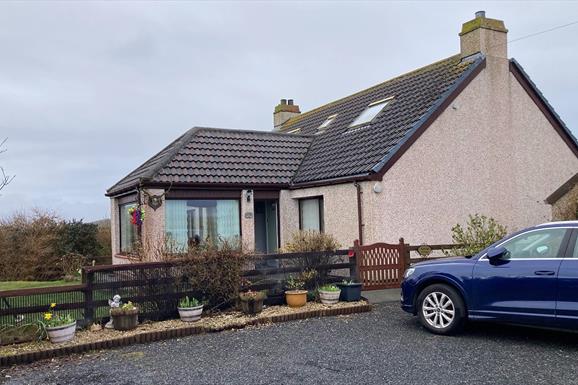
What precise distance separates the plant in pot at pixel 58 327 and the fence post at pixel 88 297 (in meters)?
0.46

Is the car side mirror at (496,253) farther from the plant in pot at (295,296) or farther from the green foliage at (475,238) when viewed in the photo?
the green foliage at (475,238)

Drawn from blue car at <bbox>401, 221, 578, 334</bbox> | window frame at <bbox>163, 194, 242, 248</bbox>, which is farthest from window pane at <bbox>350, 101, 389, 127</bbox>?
blue car at <bbox>401, 221, 578, 334</bbox>

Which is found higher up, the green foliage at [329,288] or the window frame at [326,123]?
the window frame at [326,123]

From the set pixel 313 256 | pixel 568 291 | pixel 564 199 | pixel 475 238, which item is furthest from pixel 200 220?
pixel 564 199

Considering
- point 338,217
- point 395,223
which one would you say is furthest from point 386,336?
point 338,217

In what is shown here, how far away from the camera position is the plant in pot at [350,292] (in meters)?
9.77

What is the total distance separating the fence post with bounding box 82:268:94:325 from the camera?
7957 mm

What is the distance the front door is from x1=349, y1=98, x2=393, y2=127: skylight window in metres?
3.96

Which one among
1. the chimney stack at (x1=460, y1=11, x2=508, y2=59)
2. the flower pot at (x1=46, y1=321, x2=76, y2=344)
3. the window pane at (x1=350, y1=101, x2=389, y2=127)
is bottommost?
the flower pot at (x1=46, y1=321, x2=76, y2=344)

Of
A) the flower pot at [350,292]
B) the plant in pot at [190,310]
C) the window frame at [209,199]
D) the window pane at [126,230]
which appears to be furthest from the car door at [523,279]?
the window pane at [126,230]

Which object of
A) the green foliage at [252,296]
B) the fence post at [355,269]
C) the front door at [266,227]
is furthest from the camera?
the front door at [266,227]

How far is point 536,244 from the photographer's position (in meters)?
6.90

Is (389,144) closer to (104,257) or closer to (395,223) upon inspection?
(395,223)

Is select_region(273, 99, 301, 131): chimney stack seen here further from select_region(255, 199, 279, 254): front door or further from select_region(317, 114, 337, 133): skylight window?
select_region(255, 199, 279, 254): front door
